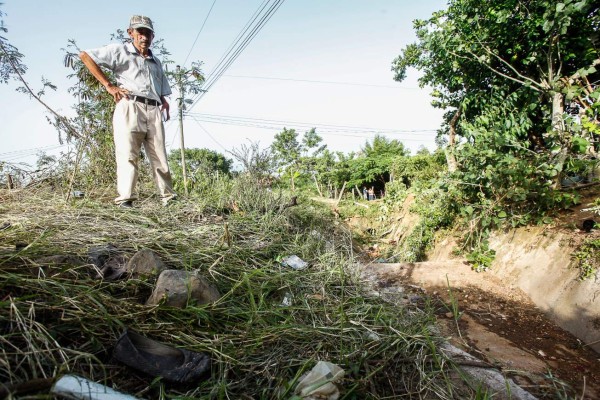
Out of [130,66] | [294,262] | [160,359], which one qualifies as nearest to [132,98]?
[130,66]

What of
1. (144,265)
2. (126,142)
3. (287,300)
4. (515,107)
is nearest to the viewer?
(144,265)

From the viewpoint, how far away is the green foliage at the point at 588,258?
2.57m

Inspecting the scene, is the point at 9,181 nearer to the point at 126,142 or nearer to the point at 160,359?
the point at 126,142

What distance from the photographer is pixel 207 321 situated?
4.03 ft

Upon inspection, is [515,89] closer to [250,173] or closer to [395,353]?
[250,173]

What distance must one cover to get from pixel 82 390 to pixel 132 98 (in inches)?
101

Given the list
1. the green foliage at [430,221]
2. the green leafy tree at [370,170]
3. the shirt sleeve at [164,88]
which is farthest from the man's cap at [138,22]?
the green leafy tree at [370,170]

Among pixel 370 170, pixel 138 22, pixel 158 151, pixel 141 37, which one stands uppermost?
pixel 138 22

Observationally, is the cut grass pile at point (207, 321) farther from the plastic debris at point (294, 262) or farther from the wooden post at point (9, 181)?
A: the wooden post at point (9, 181)

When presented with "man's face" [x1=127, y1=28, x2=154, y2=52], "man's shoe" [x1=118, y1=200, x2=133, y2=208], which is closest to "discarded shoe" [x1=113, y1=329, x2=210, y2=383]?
"man's shoe" [x1=118, y1=200, x2=133, y2=208]

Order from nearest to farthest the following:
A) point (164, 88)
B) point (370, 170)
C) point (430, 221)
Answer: point (164, 88)
point (430, 221)
point (370, 170)

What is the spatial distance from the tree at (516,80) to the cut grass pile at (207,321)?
2688 millimetres

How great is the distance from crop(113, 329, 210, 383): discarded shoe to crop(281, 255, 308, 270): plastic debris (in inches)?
42.1

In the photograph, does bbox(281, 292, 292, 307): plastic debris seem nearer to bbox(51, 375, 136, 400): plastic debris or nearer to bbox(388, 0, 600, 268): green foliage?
bbox(51, 375, 136, 400): plastic debris
